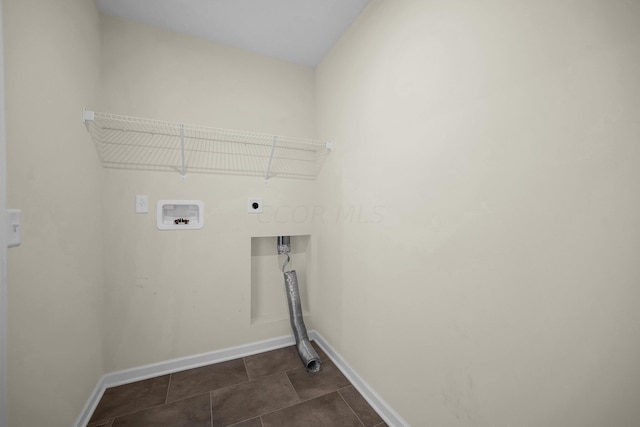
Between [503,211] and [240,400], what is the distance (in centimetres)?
170

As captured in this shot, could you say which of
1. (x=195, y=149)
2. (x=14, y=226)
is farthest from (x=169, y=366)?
(x=195, y=149)

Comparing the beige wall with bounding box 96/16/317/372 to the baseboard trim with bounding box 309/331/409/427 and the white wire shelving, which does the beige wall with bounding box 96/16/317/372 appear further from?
the baseboard trim with bounding box 309/331/409/427

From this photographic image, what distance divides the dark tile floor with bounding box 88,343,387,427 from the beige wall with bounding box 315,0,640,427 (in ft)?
0.94

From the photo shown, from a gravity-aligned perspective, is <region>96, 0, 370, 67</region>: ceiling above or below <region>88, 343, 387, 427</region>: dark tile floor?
above

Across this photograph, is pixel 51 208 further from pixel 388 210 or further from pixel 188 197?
pixel 388 210

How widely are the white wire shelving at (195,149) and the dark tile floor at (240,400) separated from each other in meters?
1.42

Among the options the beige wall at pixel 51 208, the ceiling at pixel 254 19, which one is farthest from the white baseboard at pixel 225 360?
the ceiling at pixel 254 19

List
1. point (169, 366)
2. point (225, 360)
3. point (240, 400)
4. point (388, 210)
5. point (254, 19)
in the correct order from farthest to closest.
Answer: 1. point (225, 360)
2. point (169, 366)
3. point (254, 19)
4. point (240, 400)
5. point (388, 210)

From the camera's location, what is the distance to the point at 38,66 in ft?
3.10

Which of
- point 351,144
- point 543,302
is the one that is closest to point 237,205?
point 351,144

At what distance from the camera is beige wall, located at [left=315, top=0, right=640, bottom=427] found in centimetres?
61

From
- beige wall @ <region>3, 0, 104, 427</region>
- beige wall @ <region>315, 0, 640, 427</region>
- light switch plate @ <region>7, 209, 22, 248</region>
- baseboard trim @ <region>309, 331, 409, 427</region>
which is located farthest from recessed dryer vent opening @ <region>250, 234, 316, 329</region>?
light switch plate @ <region>7, 209, 22, 248</region>

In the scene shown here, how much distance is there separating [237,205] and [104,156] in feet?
2.79

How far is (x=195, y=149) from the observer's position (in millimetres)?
1731
